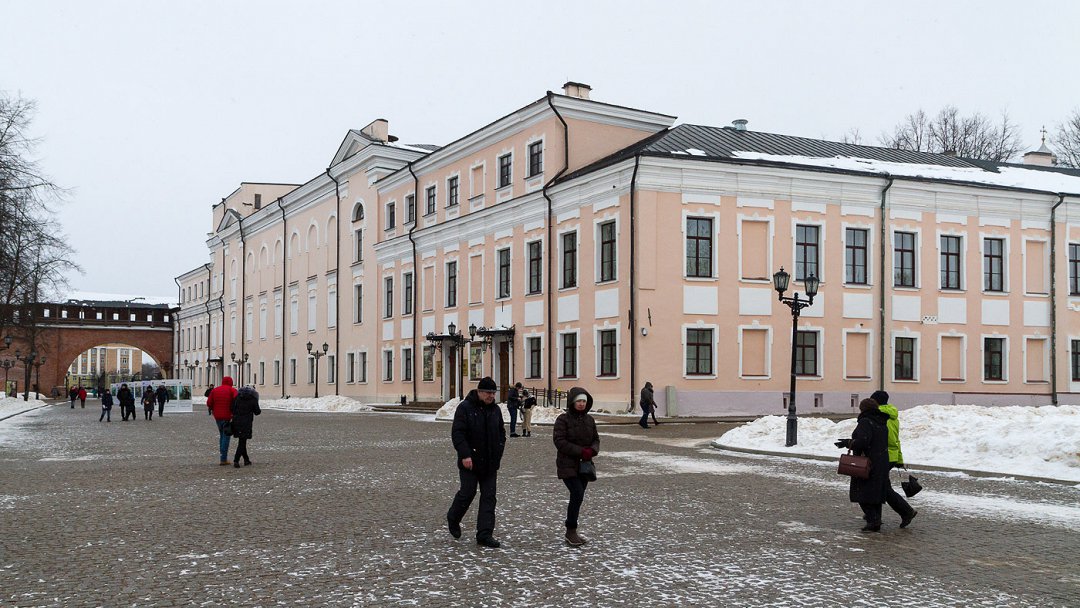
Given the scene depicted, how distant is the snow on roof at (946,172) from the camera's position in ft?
122

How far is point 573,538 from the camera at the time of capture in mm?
9609

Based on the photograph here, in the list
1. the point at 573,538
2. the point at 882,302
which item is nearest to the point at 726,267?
the point at 882,302

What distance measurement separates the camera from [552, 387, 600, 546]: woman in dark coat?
9.60m

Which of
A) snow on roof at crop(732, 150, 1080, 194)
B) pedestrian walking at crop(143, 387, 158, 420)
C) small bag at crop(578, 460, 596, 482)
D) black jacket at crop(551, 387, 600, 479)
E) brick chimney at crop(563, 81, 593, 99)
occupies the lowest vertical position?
pedestrian walking at crop(143, 387, 158, 420)

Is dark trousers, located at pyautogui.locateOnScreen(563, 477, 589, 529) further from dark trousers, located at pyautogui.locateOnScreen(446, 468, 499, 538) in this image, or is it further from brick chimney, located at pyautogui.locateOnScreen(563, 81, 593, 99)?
brick chimney, located at pyautogui.locateOnScreen(563, 81, 593, 99)

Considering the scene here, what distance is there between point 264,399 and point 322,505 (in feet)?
196

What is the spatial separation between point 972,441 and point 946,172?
1002 inches

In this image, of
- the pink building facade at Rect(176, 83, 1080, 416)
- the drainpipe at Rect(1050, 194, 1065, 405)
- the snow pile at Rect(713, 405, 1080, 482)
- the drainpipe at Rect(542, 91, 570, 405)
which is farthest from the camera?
the drainpipe at Rect(1050, 194, 1065, 405)

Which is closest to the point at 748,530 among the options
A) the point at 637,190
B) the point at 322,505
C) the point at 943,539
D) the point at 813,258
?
the point at 943,539

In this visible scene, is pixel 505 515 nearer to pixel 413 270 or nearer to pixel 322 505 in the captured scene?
pixel 322 505

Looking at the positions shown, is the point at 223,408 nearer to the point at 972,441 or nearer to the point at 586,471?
the point at 586,471

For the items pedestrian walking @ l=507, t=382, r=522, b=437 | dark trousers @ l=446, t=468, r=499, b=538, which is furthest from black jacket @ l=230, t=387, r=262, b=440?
dark trousers @ l=446, t=468, r=499, b=538

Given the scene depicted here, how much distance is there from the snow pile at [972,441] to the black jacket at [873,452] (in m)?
5.67

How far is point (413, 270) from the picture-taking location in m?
50.4
